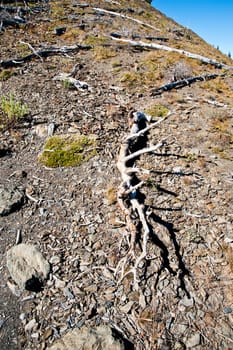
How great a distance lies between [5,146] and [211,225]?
525 cm

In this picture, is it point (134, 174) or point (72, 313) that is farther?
point (134, 174)

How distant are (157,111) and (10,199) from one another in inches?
212

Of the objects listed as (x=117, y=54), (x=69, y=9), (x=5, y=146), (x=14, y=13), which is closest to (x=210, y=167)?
(x=5, y=146)

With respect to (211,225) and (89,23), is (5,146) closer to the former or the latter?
(211,225)

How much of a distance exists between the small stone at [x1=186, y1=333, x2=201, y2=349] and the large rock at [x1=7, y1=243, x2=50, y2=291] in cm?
222

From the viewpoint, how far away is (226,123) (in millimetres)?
8500

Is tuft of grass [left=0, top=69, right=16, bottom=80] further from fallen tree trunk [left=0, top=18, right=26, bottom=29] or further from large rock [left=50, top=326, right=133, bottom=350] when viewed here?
large rock [left=50, top=326, right=133, bottom=350]

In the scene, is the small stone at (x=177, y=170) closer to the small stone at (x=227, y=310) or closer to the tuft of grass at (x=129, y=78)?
the small stone at (x=227, y=310)

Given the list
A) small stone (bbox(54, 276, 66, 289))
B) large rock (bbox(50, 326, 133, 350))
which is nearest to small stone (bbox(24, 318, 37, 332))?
large rock (bbox(50, 326, 133, 350))

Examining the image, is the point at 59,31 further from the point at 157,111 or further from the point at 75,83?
the point at 157,111

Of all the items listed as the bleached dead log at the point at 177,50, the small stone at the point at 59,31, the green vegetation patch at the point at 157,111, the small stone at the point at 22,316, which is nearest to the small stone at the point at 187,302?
the small stone at the point at 22,316

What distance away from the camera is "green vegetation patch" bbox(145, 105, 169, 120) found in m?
8.63

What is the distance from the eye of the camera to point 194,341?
3.53 m

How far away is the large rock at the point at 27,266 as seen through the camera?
417 centimetres
